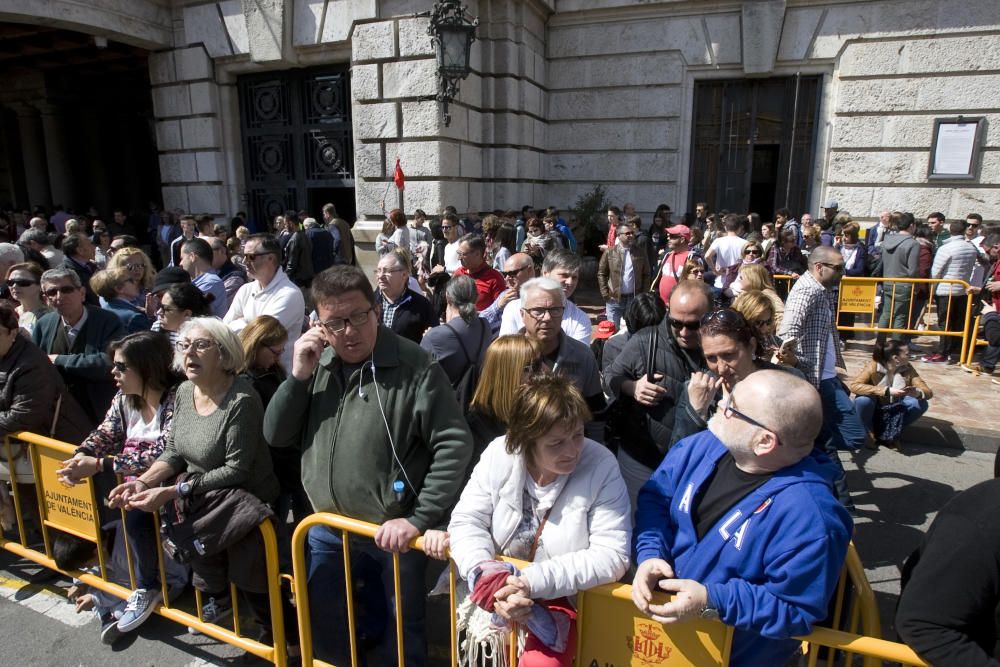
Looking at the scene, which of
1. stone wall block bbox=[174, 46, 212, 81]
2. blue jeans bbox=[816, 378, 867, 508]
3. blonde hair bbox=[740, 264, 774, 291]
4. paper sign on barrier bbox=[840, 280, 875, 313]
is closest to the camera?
blue jeans bbox=[816, 378, 867, 508]

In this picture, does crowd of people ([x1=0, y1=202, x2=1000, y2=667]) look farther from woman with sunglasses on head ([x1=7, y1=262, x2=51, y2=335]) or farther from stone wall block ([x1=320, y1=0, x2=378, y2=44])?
stone wall block ([x1=320, y1=0, x2=378, y2=44])

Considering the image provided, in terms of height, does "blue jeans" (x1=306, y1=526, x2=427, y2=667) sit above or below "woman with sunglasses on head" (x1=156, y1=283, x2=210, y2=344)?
below

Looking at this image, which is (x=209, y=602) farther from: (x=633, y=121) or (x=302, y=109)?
(x=633, y=121)

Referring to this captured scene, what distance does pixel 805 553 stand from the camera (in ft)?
5.68

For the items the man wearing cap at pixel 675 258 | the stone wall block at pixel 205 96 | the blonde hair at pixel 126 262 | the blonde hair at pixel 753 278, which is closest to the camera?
the blonde hair at pixel 753 278

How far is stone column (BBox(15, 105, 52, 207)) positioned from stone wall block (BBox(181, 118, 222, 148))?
8333 millimetres

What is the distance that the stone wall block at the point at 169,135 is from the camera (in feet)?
42.0

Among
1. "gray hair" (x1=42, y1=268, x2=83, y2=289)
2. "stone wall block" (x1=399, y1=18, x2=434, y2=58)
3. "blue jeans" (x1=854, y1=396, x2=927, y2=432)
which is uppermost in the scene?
"stone wall block" (x1=399, y1=18, x2=434, y2=58)

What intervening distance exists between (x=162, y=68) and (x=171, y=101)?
0.69 meters

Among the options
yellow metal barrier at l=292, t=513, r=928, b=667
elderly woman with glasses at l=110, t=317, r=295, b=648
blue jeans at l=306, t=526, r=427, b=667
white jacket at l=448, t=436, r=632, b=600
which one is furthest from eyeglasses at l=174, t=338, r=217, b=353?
white jacket at l=448, t=436, r=632, b=600

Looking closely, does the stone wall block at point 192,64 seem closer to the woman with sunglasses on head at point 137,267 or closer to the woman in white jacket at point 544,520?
the woman with sunglasses on head at point 137,267

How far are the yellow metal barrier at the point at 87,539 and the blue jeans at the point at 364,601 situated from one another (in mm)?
204

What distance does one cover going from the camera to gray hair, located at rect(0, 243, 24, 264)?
5.53m

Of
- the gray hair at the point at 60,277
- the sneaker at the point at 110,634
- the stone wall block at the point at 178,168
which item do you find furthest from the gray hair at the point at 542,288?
the stone wall block at the point at 178,168
